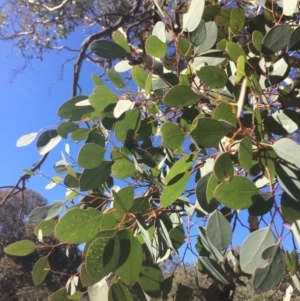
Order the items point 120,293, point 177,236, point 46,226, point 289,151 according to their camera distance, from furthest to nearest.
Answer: point 46,226
point 177,236
point 120,293
point 289,151

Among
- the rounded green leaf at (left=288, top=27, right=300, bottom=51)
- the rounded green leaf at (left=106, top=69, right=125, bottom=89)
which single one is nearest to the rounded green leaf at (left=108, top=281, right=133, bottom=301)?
the rounded green leaf at (left=106, top=69, right=125, bottom=89)

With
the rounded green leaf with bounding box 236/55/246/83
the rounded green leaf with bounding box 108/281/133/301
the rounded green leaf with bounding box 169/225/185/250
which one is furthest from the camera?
the rounded green leaf with bounding box 169/225/185/250

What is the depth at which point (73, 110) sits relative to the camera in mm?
973

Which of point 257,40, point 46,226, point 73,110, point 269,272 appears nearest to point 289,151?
point 269,272

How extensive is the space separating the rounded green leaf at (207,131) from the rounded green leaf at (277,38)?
0.79ft

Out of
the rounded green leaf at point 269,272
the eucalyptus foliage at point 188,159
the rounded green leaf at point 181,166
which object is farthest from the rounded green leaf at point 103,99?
the rounded green leaf at point 269,272

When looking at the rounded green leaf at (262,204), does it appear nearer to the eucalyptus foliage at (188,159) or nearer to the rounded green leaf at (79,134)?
the eucalyptus foliage at (188,159)

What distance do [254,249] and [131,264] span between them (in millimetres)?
234

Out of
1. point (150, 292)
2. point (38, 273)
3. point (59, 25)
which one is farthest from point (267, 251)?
point (59, 25)

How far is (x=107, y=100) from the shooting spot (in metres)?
0.89

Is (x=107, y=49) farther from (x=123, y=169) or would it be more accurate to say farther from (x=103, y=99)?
(x=123, y=169)

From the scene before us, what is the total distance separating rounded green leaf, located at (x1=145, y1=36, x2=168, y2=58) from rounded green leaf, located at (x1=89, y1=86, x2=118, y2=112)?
5.4 inches

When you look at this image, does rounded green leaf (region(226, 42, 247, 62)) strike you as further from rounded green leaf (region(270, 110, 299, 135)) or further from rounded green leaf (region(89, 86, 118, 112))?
rounded green leaf (region(89, 86, 118, 112))

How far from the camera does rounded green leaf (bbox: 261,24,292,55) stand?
73 centimetres
